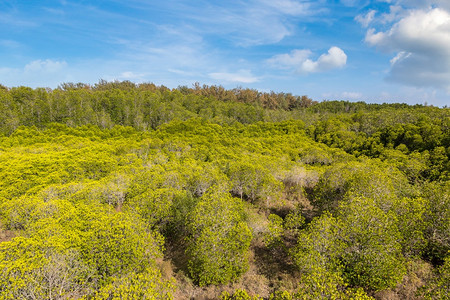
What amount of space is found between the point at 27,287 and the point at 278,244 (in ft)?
85.7

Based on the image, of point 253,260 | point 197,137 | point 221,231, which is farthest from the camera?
point 197,137

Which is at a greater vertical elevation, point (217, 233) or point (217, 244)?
point (217, 233)

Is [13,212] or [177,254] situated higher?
→ [13,212]

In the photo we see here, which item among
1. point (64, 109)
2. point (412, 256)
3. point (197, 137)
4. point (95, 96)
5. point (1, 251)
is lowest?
point (412, 256)

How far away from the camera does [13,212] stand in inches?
998

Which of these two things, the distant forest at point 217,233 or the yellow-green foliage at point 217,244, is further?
the yellow-green foliage at point 217,244

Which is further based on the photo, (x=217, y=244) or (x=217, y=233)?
(x=217, y=233)

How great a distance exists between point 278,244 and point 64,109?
127979 millimetres

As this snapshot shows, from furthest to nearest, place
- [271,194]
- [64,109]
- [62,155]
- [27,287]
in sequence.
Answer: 1. [64,109]
2. [62,155]
3. [271,194]
4. [27,287]

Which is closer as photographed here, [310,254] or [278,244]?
[310,254]

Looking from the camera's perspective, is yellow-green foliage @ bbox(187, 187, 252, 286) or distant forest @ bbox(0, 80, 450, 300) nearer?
distant forest @ bbox(0, 80, 450, 300)

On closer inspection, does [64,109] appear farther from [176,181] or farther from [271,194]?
[271,194]

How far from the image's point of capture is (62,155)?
161ft

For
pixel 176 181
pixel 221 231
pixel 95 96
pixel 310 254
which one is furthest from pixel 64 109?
pixel 310 254
